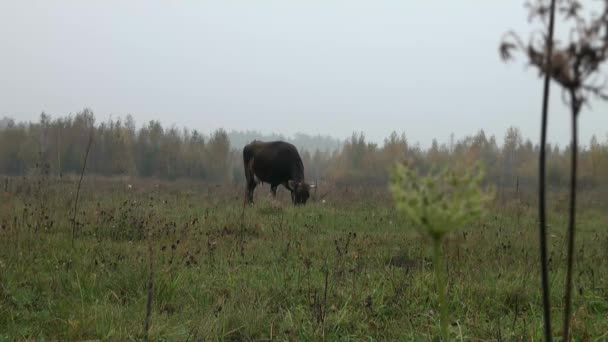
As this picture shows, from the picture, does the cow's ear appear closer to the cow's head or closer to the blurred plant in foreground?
the cow's head

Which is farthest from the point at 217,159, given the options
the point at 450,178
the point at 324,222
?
the point at 450,178

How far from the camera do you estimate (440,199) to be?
99cm

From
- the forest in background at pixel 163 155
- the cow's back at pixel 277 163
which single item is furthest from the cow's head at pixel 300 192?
the forest in background at pixel 163 155

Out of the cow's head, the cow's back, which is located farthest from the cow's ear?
the cow's back

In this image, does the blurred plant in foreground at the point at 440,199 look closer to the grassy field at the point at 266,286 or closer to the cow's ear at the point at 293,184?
the grassy field at the point at 266,286

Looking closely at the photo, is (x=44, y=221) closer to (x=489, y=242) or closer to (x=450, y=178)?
(x=489, y=242)

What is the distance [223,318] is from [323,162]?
115 meters

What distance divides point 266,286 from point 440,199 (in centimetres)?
451

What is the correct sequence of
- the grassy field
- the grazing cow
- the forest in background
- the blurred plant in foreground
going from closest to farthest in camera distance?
the blurred plant in foreground
the grassy field
the grazing cow
the forest in background

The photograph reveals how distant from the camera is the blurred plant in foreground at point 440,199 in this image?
92 centimetres

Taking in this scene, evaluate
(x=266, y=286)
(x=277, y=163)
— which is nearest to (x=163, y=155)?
(x=277, y=163)

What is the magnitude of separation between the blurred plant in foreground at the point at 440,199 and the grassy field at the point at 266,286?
1.93 meters

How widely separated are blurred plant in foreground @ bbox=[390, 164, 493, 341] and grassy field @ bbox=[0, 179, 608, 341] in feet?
6.34

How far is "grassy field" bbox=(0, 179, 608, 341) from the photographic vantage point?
4.12 metres
